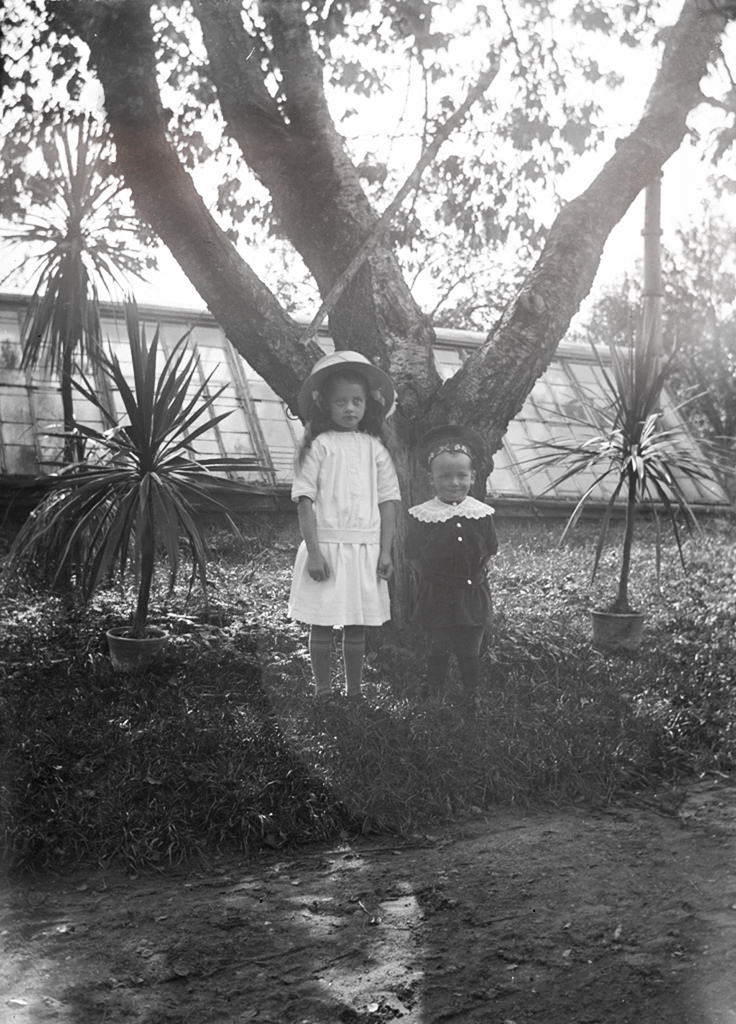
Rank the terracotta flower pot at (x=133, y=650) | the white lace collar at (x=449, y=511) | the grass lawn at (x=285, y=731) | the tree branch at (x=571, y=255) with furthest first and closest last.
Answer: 1. the tree branch at (x=571, y=255)
2. the terracotta flower pot at (x=133, y=650)
3. the white lace collar at (x=449, y=511)
4. the grass lawn at (x=285, y=731)

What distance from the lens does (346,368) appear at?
18.3ft

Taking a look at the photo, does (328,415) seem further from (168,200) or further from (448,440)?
(168,200)

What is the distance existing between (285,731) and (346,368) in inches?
72.6

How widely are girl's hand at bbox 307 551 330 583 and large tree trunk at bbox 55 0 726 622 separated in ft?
4.10

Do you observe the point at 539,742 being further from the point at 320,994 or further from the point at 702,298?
the point at 702,298

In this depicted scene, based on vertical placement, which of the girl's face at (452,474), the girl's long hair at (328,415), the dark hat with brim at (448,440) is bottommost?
the girl's face at (452,474)

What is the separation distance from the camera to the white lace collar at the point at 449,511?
5602mm

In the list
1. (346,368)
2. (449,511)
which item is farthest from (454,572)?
(346,368)

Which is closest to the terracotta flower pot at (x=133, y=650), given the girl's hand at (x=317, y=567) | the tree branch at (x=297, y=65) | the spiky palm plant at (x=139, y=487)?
the spiky palm plant at (x=139, y=487)

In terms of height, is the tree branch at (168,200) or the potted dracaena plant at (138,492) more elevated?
the tree branch at (168,200)

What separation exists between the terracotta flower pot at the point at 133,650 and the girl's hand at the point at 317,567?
113 centimetres

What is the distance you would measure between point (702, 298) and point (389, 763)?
2506cm

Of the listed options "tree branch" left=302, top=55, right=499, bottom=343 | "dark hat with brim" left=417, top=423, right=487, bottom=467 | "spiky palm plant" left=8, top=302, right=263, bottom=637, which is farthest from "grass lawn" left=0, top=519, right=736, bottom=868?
"tree branch" left=302, top=55, right=499, bottom=343

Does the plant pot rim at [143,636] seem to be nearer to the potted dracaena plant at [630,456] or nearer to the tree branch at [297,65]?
the potted dracaena plant at [630,456]
